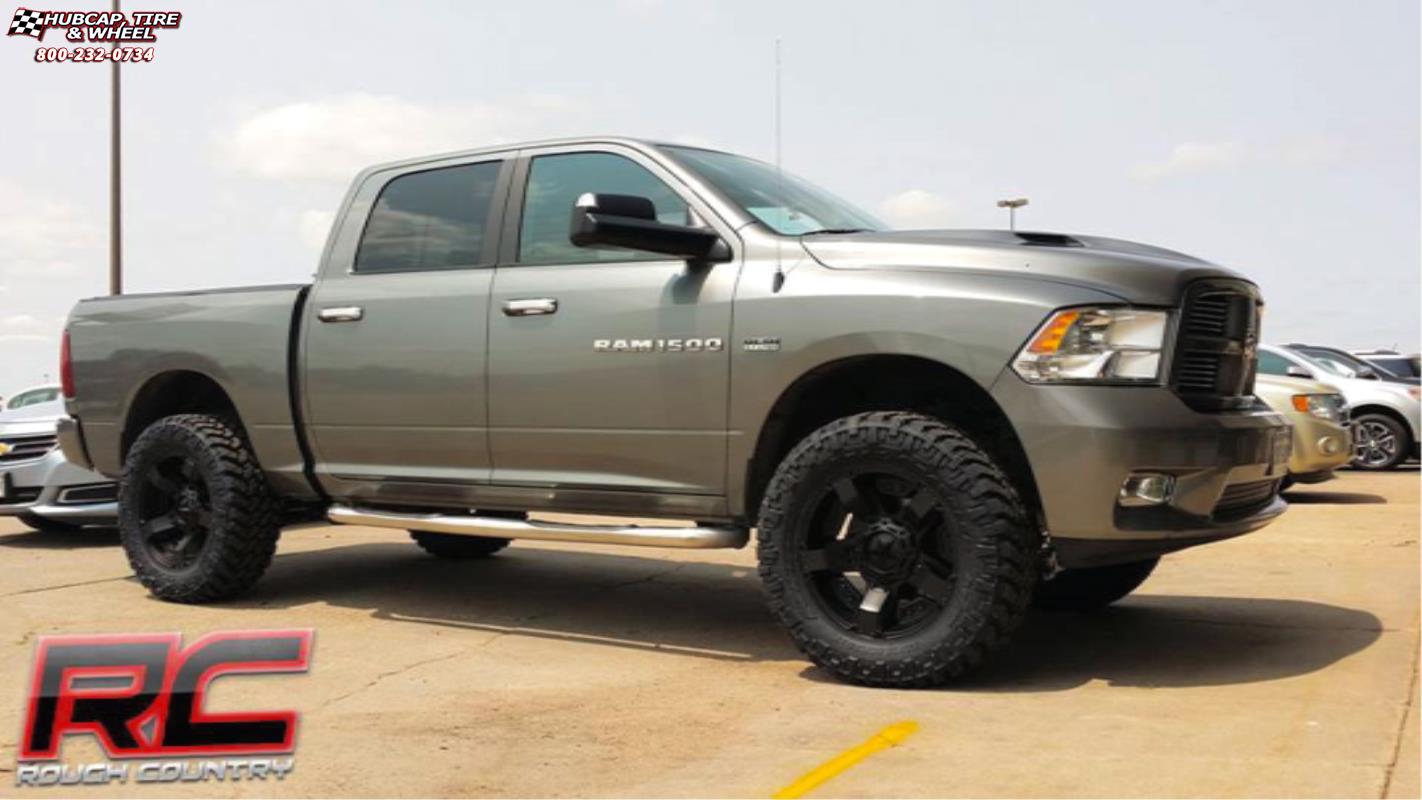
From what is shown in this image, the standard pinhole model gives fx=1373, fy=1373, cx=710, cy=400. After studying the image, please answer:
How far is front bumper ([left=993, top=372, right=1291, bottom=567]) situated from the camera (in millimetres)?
4152

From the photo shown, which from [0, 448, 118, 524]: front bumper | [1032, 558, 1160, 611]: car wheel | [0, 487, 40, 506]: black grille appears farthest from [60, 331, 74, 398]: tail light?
[1032, 558, 1160, 611]: car wheel

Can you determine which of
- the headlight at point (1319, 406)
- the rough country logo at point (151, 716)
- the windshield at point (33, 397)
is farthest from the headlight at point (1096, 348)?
the windshield at point (33, 397)

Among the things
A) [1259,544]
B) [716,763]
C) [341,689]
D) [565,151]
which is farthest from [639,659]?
[1259,544]

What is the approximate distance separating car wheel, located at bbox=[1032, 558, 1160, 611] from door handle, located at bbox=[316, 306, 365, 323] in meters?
3.13

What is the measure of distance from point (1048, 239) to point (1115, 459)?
91 centimetres

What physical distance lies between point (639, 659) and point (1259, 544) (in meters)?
4.59

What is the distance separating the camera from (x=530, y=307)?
534 centimetres

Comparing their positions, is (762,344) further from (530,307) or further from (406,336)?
(406,336)

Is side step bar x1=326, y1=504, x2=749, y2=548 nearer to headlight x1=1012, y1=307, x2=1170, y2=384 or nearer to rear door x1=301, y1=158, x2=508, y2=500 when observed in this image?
rear door x1=301, y1=158, x2=508, y2=500

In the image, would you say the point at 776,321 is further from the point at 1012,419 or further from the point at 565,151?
the point at 565,151

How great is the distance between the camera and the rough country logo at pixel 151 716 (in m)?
3.61

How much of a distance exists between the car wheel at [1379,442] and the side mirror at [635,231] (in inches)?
468

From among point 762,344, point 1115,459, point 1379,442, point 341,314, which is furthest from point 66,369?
point 1379,442

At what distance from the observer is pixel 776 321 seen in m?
4.72
